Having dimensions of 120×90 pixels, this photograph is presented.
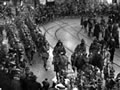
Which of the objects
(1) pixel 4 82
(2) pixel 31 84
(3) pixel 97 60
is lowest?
(3) pixel 97 60

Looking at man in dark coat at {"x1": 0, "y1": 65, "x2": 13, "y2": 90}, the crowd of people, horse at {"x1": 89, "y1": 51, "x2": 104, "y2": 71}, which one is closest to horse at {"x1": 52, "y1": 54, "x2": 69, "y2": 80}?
the crowd of people

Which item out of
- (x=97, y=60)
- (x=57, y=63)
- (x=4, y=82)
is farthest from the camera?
(x=97, y=60)

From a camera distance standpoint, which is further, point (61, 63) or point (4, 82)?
point (61, 63)

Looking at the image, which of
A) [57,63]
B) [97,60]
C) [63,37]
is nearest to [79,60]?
[97,60]

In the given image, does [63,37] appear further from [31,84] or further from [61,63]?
[31,84]

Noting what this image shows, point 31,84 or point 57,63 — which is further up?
point 31,84

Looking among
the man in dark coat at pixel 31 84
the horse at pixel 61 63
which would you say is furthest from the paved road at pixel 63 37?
the man in dark coat at pixel 31 84

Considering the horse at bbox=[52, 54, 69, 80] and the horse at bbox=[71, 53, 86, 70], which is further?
the horse at bbox=[71, 53, 86, 70]

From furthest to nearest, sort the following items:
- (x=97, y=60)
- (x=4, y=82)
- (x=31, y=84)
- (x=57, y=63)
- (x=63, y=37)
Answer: (x=63, y=37) < (x=97, y=60) < (x=57, y=63) < (x=31, y=84) < (x=4, y=82)

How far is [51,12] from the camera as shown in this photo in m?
30.1

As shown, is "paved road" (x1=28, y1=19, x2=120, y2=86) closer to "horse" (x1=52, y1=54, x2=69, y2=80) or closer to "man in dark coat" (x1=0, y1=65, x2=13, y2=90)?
"horse" (x1=52, y1=54, x2=69, y2=80)

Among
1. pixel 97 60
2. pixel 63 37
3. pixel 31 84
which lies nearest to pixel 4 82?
pixel 31 84

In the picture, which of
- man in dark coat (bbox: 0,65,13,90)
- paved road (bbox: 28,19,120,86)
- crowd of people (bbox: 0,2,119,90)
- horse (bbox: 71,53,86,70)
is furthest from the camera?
paved road (bbox: 28,19,120,86)

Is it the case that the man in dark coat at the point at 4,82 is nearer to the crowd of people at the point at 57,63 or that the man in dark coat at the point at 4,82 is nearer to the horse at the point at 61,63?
the crowd of people at the point at 57,63
